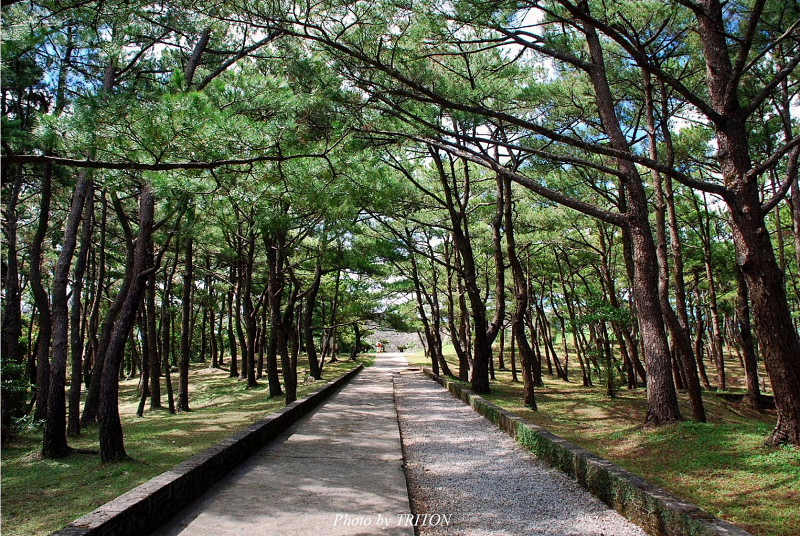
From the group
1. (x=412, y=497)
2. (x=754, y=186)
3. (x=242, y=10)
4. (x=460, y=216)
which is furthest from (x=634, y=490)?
(x=460, y=216)

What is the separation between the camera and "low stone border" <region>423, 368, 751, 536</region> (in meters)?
3.25

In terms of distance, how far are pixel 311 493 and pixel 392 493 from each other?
0.74m

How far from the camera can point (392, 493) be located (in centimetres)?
452

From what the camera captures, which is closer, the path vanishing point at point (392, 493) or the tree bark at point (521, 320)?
Result: the path vanishing point at point (392, 493)

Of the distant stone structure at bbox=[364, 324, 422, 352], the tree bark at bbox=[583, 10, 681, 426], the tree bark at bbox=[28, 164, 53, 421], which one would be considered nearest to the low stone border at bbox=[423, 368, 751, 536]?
the tree bark at bbox=[583, 10, 681, 426]

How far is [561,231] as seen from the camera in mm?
14125

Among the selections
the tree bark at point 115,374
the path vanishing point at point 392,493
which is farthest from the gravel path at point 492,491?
the tree bark at point 115,374

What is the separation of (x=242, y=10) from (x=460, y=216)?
7.91m

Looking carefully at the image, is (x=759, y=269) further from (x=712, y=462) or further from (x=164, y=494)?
(x=164, y=494)

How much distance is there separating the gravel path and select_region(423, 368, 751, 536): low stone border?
0.10 meters

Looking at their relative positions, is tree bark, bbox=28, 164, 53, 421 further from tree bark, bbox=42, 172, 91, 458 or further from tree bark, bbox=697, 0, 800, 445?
tree bark, bbox=697, 0, 800, 445

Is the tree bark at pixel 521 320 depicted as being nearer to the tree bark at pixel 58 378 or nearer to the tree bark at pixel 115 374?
the tree bark at pixel 115 374

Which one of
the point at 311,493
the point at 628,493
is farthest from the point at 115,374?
the point at 628,493

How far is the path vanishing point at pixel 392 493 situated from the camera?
3.78 m
